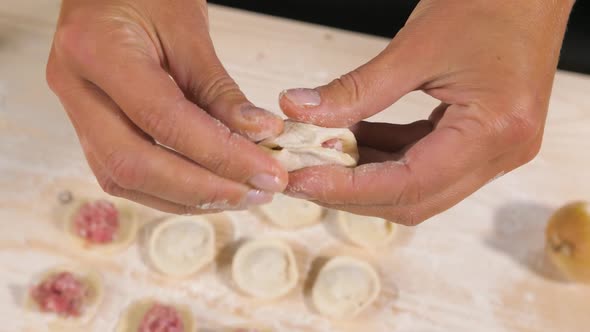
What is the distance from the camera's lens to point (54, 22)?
52.3 inches

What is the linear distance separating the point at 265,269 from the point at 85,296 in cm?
36

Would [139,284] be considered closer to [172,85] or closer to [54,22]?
[172,85]

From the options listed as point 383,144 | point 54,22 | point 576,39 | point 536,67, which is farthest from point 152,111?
point 576,39

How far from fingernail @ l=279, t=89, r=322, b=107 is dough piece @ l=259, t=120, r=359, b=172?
5 centimetres

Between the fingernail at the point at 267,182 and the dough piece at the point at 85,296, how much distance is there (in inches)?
21.2

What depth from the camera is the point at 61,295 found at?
101 cm

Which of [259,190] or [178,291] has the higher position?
[259,190]

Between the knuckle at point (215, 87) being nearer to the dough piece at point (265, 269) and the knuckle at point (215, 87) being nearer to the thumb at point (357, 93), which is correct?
the thumb at point (357, 93)

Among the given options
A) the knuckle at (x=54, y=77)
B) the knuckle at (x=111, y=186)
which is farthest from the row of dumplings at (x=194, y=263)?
the knuckle at (x=54, y=77)

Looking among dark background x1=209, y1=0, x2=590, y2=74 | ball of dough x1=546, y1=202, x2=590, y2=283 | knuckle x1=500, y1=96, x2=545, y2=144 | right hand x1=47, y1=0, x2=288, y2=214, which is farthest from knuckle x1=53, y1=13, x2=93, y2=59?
ball of dough x1=546, y1=202, x2=590, y2=283

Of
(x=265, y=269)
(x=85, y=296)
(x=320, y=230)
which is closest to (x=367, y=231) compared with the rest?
(x=320, y=230)

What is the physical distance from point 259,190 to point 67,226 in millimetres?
594

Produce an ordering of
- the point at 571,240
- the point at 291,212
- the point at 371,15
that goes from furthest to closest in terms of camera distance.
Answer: the point at 371,15
the point at 291,212
the point at 571,240

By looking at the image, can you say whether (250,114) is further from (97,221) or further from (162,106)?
(97,221)
